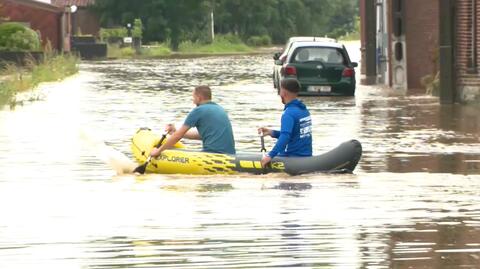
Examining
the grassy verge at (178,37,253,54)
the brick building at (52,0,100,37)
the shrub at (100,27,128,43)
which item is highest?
the brick building at (52,0,100,37)

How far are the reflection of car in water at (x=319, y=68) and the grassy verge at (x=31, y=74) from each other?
687cm

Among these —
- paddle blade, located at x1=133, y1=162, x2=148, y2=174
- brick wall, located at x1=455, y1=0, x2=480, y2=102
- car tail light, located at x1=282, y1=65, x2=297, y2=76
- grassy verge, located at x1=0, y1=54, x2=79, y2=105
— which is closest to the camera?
paddle blade, located at x1=133, y1=162, x2=148, y2=174

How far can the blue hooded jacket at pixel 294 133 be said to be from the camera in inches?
Answer: 730

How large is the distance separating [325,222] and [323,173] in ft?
14.0

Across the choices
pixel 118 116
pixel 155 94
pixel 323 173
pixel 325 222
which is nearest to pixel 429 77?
pixel 155 94

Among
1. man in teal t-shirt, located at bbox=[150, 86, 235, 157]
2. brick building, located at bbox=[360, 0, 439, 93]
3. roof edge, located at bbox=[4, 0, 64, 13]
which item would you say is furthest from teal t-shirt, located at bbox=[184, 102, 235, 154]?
roof edge, located at bbox=[4, 0, 64, 13]

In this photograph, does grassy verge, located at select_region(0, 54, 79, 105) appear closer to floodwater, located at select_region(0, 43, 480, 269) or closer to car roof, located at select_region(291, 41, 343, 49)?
floodwater, located at select_region(0, 43, 480, 269)

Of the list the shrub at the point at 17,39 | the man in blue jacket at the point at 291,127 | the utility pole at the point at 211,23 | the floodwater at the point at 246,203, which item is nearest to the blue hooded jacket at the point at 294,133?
the man in blue jacket at the point at 291,127

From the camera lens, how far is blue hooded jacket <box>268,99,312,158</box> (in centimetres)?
1855

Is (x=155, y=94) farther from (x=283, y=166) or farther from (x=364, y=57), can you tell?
(x=283, y=166)

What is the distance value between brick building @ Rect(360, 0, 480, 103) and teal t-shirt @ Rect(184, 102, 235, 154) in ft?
51.8

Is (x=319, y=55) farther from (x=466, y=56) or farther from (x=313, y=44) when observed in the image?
(x=466, y=56)

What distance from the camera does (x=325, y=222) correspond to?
47.6 ft

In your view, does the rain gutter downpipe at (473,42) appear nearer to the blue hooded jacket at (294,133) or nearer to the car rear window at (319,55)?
the car rear window at (319,55)
